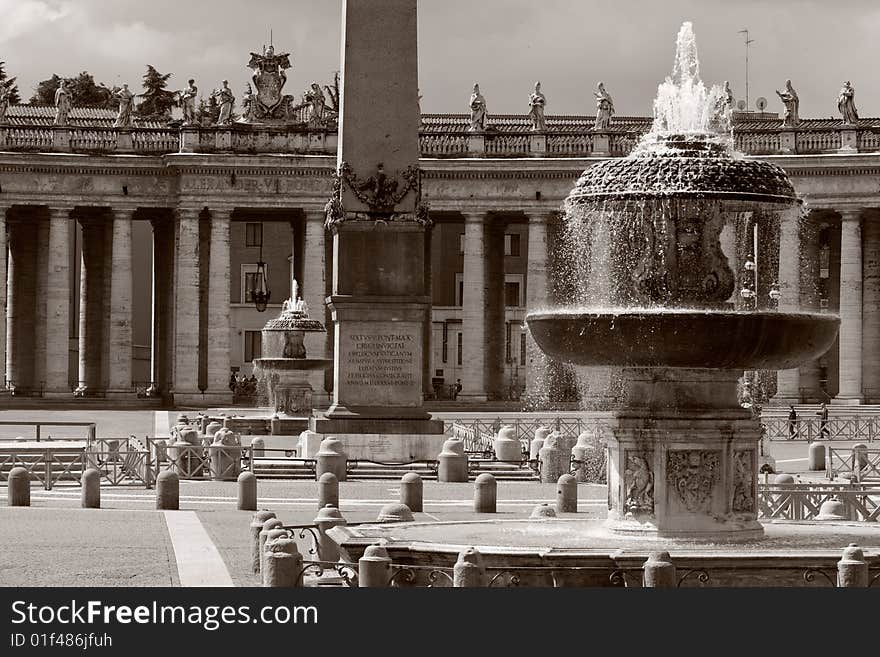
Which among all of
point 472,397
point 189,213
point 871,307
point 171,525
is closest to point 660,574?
point 171,525

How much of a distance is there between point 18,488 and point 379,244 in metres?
12.4

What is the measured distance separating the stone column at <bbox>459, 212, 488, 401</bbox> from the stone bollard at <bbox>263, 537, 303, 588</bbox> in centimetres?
6814

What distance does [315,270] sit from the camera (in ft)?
294

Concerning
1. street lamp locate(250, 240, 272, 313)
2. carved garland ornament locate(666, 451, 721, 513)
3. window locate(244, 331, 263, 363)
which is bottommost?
carved garland ornament locate(666, 451, 721, 513)

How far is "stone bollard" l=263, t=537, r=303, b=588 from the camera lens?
65.6 ft

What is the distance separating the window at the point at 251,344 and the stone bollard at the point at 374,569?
103 m

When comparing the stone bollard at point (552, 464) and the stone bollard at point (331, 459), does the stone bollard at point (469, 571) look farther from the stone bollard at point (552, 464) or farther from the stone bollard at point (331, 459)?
the stone bollard at point (552, 464)

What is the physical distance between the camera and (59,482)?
41.3 meters

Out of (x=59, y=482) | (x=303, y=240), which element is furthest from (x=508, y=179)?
(x=59, y=482)

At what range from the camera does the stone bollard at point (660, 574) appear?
60.7 feet

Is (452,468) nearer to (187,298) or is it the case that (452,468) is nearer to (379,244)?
(379,244)

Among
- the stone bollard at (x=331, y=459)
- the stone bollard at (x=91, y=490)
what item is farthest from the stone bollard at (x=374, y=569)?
the stone bollard at (x=331, y=459)

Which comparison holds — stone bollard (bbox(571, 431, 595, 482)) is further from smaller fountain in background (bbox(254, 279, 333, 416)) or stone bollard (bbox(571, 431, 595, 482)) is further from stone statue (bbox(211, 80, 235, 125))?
stone statue (bbox(211, 80, 235, 125))

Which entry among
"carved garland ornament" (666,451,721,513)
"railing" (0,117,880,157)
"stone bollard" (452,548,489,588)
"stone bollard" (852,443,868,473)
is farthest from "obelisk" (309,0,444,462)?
"railing" (0,117,880,157)
